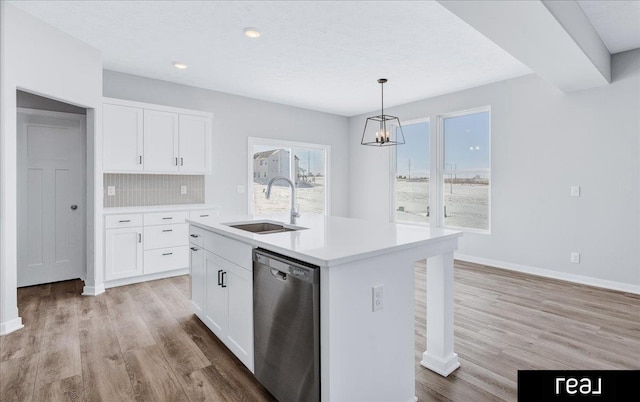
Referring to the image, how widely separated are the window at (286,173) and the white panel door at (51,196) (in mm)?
2290

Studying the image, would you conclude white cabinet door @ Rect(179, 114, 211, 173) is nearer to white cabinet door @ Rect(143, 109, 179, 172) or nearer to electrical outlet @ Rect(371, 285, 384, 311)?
white cabinet door @ Rect(143, 109, 179, 172)

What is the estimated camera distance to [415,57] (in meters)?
3.73

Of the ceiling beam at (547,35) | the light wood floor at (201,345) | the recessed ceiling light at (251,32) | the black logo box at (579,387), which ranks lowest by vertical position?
the light wood floor at (201,345)

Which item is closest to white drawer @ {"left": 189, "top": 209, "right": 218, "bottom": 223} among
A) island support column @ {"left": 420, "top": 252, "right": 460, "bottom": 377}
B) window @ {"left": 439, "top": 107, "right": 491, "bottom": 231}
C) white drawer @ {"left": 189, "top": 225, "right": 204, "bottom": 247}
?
white drawer @ {"left": 189, "top": 225, "right": 204, "bottom": 247}

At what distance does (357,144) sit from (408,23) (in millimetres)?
3857

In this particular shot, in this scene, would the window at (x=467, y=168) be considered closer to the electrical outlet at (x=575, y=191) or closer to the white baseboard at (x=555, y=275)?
the white baseboard at (x=555, y=275)

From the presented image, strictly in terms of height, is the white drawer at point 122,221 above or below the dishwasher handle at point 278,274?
above

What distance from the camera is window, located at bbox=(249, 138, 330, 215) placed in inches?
220

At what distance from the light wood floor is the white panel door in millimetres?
413

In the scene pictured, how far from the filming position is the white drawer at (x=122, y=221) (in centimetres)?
378

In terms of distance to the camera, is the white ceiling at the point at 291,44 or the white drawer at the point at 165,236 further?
the white drawer at the point at 165,236

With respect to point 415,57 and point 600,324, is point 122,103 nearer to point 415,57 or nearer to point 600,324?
point 415,57

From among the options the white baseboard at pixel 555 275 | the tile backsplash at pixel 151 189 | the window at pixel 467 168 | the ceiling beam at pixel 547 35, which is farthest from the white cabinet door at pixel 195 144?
the white baseboard at pixel 555 275

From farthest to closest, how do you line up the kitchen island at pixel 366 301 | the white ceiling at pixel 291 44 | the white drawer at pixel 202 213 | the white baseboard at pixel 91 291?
1. the white drawer at pixel 202 213
2. the white baseboard at pixel 91 291
3. the white ceiling at pixel 291 44
4. the kitchen island at pixel 366 301
